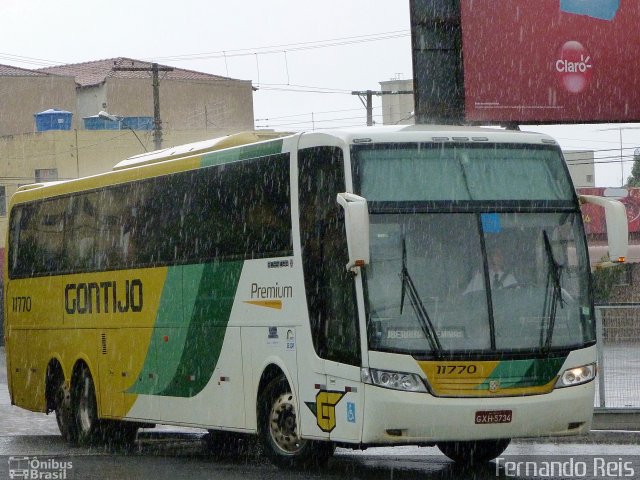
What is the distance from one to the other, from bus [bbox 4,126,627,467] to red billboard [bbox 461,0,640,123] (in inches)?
337

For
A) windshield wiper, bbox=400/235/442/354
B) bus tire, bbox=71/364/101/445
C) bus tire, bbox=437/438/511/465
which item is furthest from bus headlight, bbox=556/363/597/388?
bus tire, bbox=71/364/101/445

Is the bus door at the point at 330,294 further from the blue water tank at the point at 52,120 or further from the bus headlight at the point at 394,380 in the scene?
the blue water tank at the point at 52,120

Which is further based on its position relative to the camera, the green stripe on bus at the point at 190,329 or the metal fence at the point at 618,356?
the metal fence at the point at 618,356

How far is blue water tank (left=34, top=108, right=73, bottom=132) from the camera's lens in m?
67.1

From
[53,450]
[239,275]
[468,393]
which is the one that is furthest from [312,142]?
[53,450]

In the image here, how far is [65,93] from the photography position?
73.6 metres

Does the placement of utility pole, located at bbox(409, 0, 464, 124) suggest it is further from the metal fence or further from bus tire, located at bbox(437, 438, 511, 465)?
bus tire, located at bbox(437, 438, 511, 465)

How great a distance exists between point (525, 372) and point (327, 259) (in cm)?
197

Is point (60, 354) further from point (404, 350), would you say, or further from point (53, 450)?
point (404, 350)

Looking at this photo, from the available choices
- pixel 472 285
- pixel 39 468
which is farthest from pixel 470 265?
pixel 39 468

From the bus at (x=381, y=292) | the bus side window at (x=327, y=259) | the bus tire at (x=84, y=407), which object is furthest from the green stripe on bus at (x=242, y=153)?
the bus tire at (x=84, y=407)

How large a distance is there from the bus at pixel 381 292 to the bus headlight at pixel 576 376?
16mm

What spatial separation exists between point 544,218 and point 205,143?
4719 mm

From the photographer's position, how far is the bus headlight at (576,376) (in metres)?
12.2
